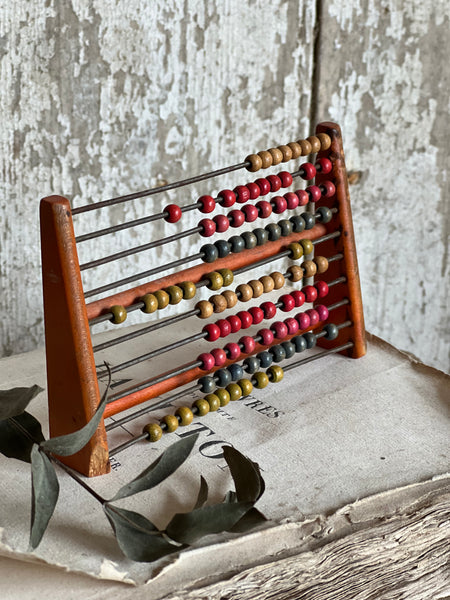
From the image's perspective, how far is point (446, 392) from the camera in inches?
38.4

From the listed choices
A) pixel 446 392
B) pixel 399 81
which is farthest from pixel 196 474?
pixel 399 81

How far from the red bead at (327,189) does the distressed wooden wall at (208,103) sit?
395mm

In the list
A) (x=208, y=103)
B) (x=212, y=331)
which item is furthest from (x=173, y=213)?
(x=208, y=103)

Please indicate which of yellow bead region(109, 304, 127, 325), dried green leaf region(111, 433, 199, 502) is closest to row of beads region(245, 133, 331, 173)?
yellow bead region(109, 304, 127, 325)

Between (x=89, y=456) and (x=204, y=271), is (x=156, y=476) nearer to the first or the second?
(x=89, y=456)

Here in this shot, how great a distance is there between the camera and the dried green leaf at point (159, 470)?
72cm

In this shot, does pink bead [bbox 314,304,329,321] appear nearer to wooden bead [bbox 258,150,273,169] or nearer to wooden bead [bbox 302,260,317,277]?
wooden bead [bbox 302,260,317,277]

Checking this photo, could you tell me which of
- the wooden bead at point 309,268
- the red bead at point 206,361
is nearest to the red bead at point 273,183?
the wooden bead at point 309,268

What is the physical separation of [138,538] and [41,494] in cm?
9

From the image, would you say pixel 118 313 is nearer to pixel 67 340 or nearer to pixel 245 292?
pixel 67 340

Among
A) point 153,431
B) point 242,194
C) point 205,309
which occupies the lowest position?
point 153,431

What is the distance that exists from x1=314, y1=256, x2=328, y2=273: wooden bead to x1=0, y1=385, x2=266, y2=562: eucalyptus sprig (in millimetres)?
321

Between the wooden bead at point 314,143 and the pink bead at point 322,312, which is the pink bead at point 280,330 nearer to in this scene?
the pink bead at point 322,312

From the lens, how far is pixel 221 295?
92 centimetres
